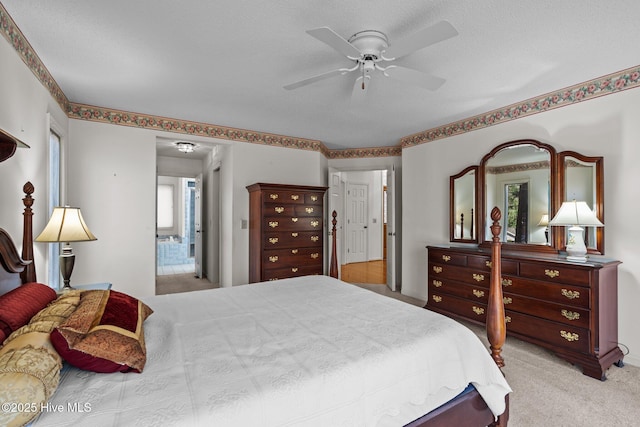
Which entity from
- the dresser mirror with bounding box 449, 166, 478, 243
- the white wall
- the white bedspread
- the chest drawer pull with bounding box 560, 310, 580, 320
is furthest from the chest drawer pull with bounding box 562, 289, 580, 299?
the white bedspread

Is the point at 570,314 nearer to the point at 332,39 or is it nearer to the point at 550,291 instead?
the point at 550,291

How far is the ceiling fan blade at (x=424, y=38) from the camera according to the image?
5.36 feet

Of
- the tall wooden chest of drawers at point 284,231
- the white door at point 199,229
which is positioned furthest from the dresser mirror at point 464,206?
the white door at point 199,229

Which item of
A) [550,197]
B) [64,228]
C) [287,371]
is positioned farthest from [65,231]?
[550,197]

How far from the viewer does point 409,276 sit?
474cm

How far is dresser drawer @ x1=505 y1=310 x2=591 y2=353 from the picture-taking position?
2.49 meters

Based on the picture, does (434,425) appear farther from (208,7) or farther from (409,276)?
(409,276)

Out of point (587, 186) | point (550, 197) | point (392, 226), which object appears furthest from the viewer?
point (392, 226)

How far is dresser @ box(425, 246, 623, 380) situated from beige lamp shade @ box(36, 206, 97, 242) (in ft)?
11.8

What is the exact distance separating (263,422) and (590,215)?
306cm

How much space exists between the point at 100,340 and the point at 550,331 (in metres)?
3.23

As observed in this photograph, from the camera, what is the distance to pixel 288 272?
422cm

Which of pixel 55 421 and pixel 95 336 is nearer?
pixel 55 421

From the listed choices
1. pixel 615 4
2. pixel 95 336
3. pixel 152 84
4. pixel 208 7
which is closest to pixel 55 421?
pixel 95 336
